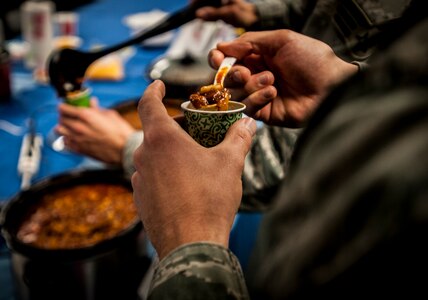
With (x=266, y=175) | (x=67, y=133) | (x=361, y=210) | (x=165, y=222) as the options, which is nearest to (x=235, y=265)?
(x=165, y=222)

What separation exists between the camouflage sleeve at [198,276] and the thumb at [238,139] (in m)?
0.15

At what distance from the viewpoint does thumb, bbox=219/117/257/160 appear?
0.75m

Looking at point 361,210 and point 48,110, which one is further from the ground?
point 361,210

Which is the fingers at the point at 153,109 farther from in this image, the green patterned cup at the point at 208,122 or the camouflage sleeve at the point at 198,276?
the camouflage sleeve at the point at 198,276

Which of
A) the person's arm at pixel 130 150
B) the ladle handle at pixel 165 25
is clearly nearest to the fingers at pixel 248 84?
the ladle handle at pixel 165 25

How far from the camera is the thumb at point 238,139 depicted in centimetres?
75

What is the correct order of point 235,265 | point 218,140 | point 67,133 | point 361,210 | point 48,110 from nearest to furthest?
point 361,210
point 235,265
point 218,140
point 67,133
point 48,110

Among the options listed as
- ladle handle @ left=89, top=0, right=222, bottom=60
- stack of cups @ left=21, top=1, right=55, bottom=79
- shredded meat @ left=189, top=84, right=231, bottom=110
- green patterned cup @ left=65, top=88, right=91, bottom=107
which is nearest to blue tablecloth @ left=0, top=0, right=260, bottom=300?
stack of cups @ left=21, top=1, right=55, bottom=79

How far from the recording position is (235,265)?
2.24 ft

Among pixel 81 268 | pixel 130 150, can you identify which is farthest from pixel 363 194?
pixel 130 150

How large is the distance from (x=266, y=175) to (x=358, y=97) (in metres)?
1.01

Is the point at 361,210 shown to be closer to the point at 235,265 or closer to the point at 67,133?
the point at 235,265

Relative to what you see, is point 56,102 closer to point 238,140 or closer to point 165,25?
point 165,25

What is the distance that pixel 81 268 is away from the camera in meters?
1.26
